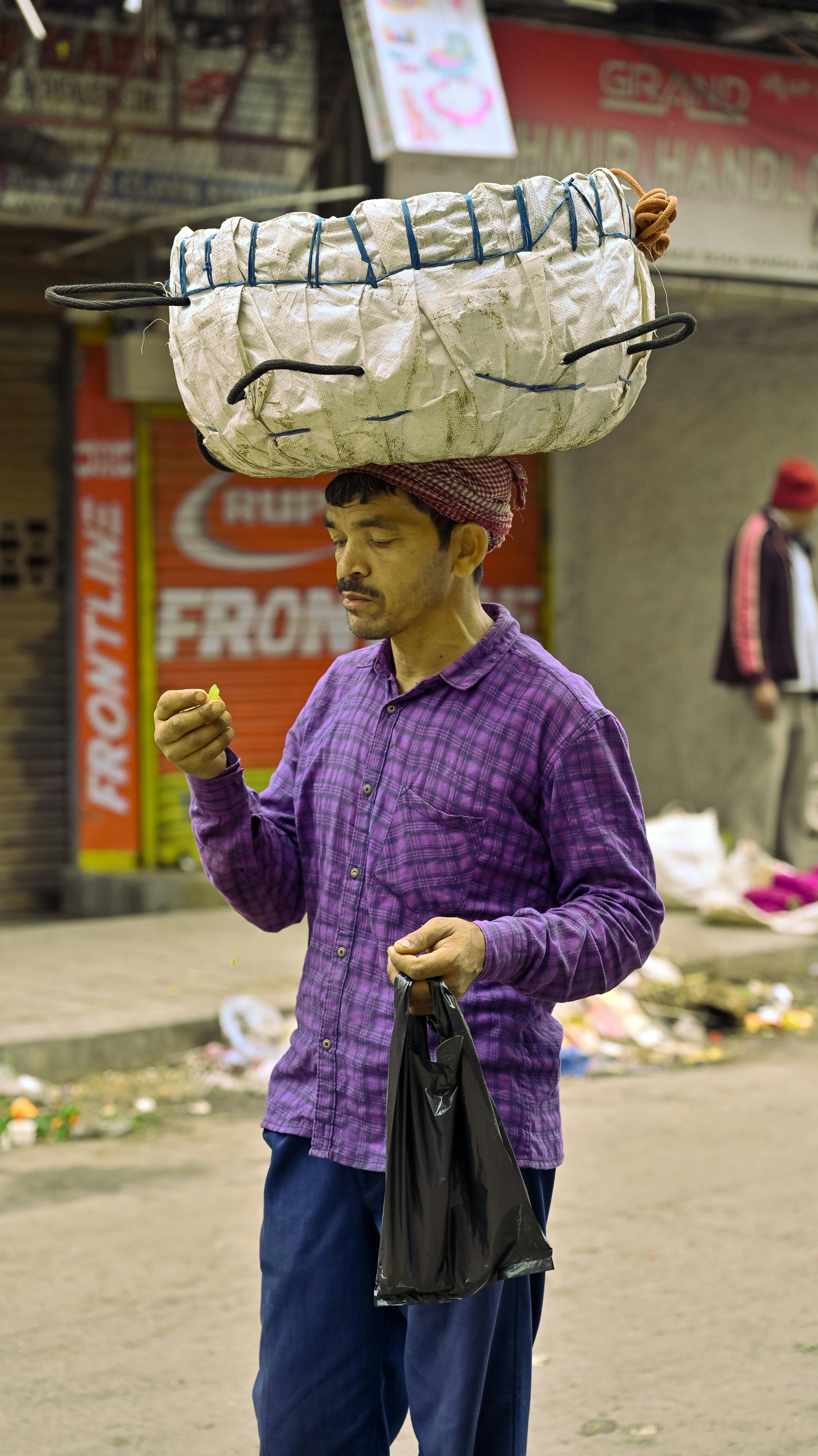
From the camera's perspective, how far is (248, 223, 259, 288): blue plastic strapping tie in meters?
2.17

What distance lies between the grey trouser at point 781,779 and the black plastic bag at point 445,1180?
7.83 m

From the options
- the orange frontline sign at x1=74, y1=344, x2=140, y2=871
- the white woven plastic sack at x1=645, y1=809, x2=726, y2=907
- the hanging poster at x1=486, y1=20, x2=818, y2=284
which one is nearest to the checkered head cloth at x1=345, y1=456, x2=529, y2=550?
the hanging poster at x1=486, y1=20, x2=818, y2=284

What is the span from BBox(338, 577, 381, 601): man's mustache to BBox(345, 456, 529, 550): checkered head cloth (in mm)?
137

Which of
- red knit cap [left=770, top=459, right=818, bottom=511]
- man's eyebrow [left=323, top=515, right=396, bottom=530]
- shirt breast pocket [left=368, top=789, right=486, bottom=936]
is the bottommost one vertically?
shirt breast pocket [left=368, top=789, right=486, bottom=936]

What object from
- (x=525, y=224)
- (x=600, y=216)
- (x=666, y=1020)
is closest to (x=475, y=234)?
(x=525, y=224)

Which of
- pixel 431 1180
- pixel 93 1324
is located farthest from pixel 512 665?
pixel 93 1324

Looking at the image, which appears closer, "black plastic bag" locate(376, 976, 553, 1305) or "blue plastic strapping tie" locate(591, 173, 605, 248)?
"black plastic bag" locate(376, 976, 553, 1305)

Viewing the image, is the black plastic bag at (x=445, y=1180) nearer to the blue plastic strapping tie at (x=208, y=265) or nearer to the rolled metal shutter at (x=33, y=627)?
the blue plastic strapping tie at (x=208, y=265)

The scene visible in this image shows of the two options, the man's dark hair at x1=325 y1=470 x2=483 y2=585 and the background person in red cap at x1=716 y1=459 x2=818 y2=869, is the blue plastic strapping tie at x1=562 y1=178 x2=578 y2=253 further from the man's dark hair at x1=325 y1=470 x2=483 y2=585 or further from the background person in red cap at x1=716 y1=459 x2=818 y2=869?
the background person in red cap at x1=716 y1=459 x2=818 y2=869

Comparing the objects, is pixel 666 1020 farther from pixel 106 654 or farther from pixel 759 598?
pixel 106 654

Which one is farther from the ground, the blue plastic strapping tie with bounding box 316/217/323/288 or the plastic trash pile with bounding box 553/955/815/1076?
the blue plastic strapping tie with bounding box 316/217/323/288

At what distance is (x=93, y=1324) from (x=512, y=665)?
236cm

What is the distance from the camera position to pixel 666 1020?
724cm

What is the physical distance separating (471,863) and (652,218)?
2.89 feet
